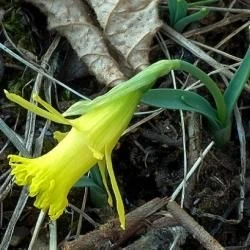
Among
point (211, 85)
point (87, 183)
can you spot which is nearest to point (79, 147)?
point (87, 183)

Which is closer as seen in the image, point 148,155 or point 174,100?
point 174,100

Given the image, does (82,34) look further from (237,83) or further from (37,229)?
(37,229)

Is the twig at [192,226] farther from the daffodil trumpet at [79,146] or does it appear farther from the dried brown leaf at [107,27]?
the dried brown leaf at [107,27]

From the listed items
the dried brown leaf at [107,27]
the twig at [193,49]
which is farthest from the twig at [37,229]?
the twig at [193,49]

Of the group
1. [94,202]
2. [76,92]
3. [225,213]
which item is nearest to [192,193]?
[225,213]

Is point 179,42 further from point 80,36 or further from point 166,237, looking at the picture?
point 166,237

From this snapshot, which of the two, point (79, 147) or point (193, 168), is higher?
point (79, 147)

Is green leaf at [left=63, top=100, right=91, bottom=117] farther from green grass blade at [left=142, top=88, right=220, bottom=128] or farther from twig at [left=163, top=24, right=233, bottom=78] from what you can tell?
twig at [left=163, top=24, right=233, bottom=78]
